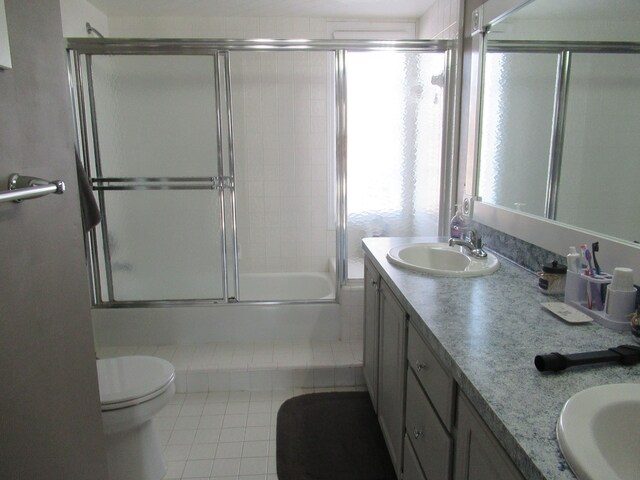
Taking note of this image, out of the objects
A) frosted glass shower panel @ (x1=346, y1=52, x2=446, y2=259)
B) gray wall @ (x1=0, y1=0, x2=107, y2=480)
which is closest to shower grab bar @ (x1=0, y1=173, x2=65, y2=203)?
gray wall @ (x1=0, y1=0, x2=107, y2=480)

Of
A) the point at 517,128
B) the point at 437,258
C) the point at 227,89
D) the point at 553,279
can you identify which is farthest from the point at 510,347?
the point at 227,89

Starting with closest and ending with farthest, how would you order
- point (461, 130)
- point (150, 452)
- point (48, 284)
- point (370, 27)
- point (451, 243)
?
1. point (48, 284)
2. point (150, 452)
3. point (451, 243)
4. point (461, 130)
5. point (370, 27)

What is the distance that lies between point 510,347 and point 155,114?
245cm

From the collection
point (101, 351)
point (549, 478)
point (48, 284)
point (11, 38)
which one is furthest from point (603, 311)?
point (101, 351)

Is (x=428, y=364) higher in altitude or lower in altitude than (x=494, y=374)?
lower

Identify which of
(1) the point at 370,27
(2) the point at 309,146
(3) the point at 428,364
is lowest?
(3) the point at 428,364

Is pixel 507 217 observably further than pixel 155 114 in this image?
No

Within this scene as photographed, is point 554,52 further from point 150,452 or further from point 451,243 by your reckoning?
point 150,452

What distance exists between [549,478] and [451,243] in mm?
1450

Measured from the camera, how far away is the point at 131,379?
74.9 inches

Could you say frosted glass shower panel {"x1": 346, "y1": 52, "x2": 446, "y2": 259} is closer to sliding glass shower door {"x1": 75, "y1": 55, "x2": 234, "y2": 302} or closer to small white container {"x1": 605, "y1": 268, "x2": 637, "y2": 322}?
sliding glass shower door {"x1": 75, "y1": 55, "x2": 234, "y2": 302}

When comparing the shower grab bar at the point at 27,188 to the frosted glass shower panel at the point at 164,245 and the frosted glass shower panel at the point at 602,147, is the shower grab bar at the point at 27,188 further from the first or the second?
the frosted glass shower panel at the point at 164,245

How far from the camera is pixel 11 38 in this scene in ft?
3.04

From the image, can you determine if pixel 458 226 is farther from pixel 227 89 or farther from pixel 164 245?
pixel 164 245
